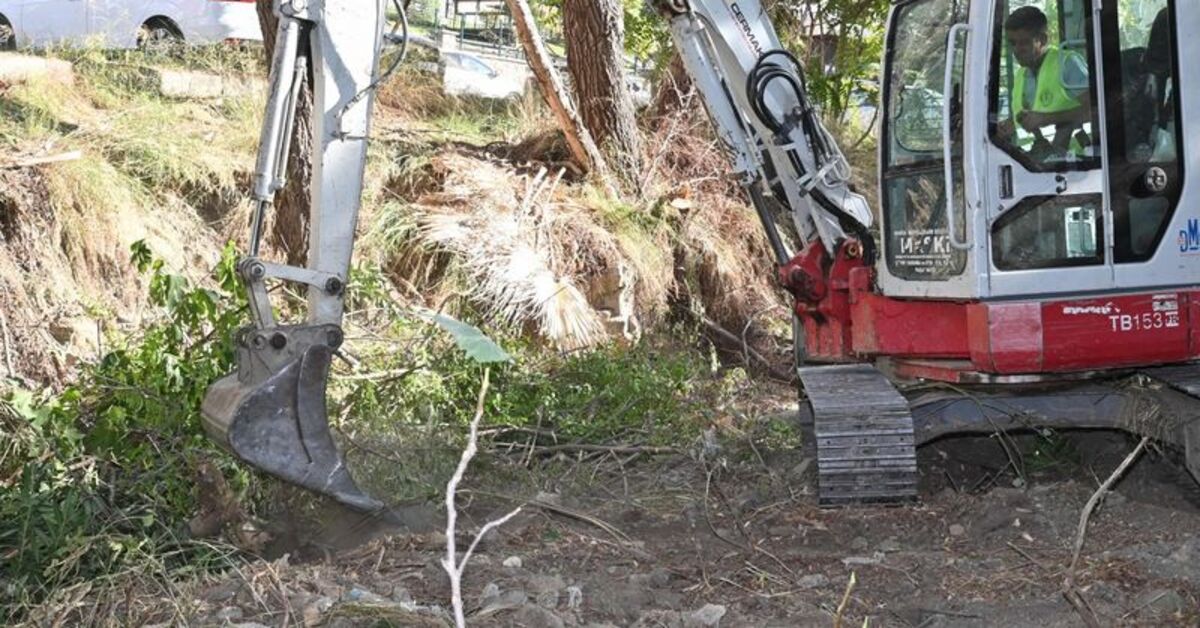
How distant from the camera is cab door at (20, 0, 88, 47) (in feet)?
40.4

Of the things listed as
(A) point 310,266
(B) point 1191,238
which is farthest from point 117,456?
(B) point 1191,238

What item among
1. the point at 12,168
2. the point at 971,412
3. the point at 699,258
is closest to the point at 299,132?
the point at 12,168

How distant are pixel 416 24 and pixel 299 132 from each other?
8907 millimetres

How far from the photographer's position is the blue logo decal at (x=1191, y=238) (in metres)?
6.32

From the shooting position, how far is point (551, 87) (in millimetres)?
10969

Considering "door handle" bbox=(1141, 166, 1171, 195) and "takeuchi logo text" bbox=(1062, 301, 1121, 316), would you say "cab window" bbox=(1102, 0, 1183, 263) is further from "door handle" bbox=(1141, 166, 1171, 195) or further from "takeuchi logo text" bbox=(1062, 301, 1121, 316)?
"takeuchi logo text" bbox=(1062, 301, 1121, 316)

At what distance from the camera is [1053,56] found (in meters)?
6.29

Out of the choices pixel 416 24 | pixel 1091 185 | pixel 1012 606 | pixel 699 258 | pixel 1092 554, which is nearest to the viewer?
pixel 1012 606

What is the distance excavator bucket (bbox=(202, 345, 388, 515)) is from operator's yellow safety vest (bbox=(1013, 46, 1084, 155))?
2.95 meters

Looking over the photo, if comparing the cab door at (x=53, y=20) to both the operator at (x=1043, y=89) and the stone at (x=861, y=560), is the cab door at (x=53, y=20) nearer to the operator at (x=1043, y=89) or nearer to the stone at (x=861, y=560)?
the operator at (x=1043, y=89)

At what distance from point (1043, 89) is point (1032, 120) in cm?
14

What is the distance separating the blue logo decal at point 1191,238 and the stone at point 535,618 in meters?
3.22

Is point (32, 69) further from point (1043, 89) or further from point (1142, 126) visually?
point (1142, 126)

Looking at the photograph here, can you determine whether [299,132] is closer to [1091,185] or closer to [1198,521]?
[1091,185]
